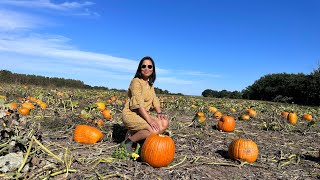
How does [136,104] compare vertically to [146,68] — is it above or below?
below

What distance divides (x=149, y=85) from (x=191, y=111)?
5.25m

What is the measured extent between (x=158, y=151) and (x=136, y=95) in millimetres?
1122

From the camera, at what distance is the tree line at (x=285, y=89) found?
32.7 meters

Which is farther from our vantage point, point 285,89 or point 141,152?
point 285,89

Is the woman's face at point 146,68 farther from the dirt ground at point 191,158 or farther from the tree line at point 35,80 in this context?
the tree line at point 35,80

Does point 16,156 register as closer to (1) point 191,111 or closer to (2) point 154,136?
(2) point 154,136

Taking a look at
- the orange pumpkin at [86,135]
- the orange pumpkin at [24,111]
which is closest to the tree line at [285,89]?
the orange pumpkin at [24,111]

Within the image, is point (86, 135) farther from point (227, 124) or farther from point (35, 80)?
point (35, 80)

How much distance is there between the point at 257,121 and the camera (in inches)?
365

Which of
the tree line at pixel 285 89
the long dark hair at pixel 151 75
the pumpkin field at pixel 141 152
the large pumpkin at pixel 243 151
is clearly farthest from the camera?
the tree line at pixel 285 89

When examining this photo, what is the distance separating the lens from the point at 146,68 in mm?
5371

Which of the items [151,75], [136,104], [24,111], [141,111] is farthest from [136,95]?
[24,111]

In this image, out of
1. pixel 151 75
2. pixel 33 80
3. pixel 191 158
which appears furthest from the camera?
pixel 33 80

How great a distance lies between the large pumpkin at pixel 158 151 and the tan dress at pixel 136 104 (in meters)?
0.58
